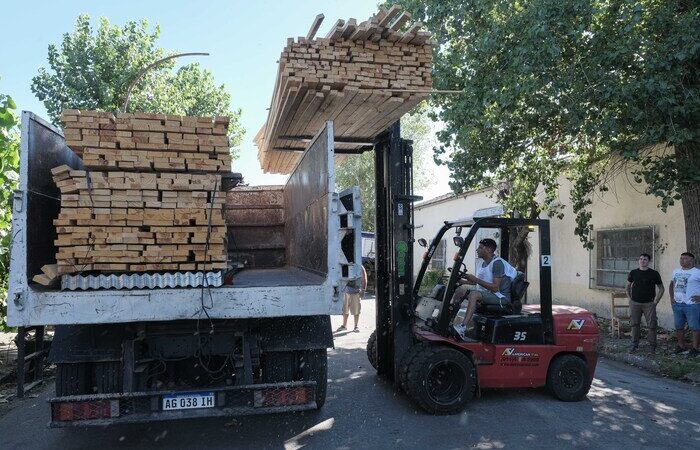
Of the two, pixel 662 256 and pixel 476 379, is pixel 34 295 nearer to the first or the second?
pixel 476 379

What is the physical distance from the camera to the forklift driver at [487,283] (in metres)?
6.31

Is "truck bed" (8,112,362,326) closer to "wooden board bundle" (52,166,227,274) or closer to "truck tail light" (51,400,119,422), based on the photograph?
"wooden board bundle" (52,166,227,274)

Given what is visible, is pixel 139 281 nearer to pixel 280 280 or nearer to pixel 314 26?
pixel 280 280

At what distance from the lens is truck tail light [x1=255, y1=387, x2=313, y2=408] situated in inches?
175

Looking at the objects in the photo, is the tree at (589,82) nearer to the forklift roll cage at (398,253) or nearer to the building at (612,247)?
the building at (612,247)

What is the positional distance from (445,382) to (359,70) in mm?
3370

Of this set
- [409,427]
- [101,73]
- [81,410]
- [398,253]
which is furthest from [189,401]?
Answer: [101,73]

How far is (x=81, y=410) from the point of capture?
13.8 ft

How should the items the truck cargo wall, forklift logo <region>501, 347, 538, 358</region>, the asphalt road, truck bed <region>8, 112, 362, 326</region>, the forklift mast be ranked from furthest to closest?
1. the forklift mast
2. forklift logo <region>501, 347, 538, 358</region>
3. the asphalt road
4. the truck cargo wall
5. truck bed <region>8, 112, 362, 326</region>

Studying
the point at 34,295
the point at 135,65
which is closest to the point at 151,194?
the point at 34,295

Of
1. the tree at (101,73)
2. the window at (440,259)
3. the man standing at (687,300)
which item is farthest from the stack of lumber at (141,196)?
the window at (440,259)

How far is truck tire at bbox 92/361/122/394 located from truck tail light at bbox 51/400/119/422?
51cm

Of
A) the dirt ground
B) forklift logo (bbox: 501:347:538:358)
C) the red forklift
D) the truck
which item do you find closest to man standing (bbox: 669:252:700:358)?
the dirt ground

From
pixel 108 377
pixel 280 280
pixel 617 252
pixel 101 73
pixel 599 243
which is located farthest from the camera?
pixel 101 73
